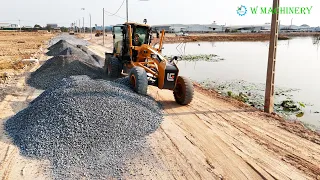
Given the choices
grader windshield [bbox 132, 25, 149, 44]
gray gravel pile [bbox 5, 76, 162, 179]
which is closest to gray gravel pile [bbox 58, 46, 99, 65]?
grader windshield [bbox 132, 25, 149, 44]

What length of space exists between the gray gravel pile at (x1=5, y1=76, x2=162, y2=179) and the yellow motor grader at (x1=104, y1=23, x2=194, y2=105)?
117cm

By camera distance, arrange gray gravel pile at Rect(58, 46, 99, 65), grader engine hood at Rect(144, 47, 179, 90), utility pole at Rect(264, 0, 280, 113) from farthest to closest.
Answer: gray gravel pile at Rect(58, 46, 99, 65) → grader engine hood at Rect(144, 47, 179, 90) → utility pole at Rect(264, 0, 280, 113)

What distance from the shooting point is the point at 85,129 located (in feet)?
20.7

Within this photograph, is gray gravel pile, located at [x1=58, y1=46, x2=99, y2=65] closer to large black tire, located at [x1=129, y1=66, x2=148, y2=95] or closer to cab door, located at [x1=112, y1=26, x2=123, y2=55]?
cab door, located at [x1=112, y1=26, x2=123, y2=55]

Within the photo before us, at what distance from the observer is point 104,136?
246 inches

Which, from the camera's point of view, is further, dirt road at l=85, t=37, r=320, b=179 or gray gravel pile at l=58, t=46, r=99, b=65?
gray gravel pile at l=58, t=46, r=99, b=65

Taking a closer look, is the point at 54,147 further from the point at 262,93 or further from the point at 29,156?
the point at 262,93

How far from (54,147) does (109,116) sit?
59.8 inches

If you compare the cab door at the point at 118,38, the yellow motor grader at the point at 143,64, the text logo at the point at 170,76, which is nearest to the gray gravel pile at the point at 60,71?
the yellow motor grader at the point at 143,64

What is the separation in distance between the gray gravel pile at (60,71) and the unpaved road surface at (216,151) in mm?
3460

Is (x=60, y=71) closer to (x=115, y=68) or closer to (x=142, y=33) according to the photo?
(x=115, y=68)

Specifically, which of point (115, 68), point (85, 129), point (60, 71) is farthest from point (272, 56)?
point (60, 71)

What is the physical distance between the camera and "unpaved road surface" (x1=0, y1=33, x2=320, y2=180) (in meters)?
5.22

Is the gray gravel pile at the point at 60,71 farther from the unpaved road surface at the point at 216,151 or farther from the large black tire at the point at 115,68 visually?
the unpaved road surface at the point at 216,151
